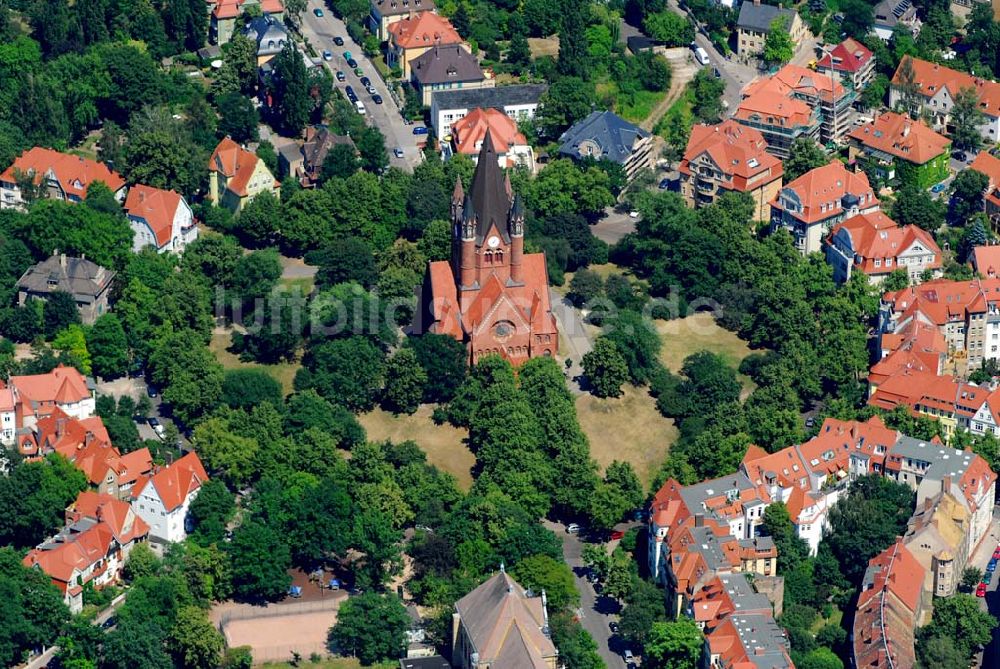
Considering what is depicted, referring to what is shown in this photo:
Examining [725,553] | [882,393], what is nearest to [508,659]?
[725,553]

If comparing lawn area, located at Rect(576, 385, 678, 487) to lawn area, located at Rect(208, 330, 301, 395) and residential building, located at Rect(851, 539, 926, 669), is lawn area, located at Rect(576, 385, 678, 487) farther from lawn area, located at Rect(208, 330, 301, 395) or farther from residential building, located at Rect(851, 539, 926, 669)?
lawn area, located at Rect(208, 330, 301, 395)

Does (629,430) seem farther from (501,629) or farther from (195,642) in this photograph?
(195,642)

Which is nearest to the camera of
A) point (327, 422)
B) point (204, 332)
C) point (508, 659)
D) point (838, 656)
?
point (508, 659)

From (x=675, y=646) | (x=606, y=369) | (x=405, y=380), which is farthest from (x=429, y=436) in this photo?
(x=675, y=646)

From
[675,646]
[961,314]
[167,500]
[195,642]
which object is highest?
[167,500]

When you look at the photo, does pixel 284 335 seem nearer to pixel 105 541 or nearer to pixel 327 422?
pixel 327 422

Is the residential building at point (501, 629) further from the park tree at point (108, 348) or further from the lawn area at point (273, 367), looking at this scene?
the park tree at point (108, 348)

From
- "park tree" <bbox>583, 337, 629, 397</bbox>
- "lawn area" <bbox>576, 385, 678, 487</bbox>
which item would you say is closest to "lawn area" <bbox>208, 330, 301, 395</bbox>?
"lawn area" <bbox>576, 385, 678, 487</bbox>
